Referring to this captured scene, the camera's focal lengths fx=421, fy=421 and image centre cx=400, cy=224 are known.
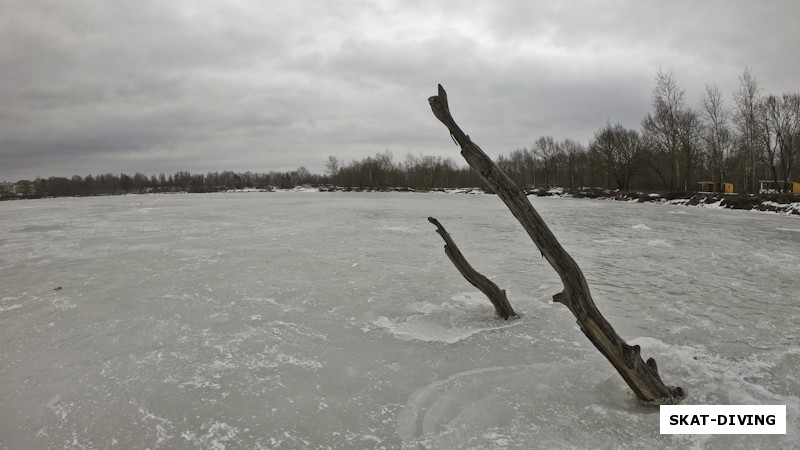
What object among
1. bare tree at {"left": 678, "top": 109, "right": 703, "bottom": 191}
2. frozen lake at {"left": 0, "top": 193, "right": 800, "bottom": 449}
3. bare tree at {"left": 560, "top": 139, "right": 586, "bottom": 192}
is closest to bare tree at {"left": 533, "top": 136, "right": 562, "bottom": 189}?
bare tree at {"left": 560, "top": 139, "right": 586, "bottom": 192}

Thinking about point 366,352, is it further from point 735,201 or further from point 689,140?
point 689,140

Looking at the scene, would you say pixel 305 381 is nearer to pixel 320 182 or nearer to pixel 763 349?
pixel 763 349

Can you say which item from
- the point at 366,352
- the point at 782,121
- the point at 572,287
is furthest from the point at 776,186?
the point at 366,352

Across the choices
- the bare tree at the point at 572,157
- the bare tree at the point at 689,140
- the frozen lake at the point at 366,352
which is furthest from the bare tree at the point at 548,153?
the frozen lake at the point at 366,352

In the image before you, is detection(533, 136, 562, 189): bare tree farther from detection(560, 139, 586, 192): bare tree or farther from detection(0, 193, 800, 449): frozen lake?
detection(0, 193, 800, 449): frozen lake

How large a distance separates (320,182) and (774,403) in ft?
490

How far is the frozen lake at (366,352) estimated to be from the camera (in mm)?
3447

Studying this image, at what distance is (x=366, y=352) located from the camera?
4.99 meters

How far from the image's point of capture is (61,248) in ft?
41.5

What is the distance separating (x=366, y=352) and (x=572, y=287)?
8.32 ft

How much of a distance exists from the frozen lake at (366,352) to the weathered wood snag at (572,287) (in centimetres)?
26

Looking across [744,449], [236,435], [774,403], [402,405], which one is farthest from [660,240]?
[236,435]

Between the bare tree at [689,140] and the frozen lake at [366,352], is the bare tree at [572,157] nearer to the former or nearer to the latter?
the bare tree at [689,140]

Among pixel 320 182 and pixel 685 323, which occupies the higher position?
pixel 320 182
